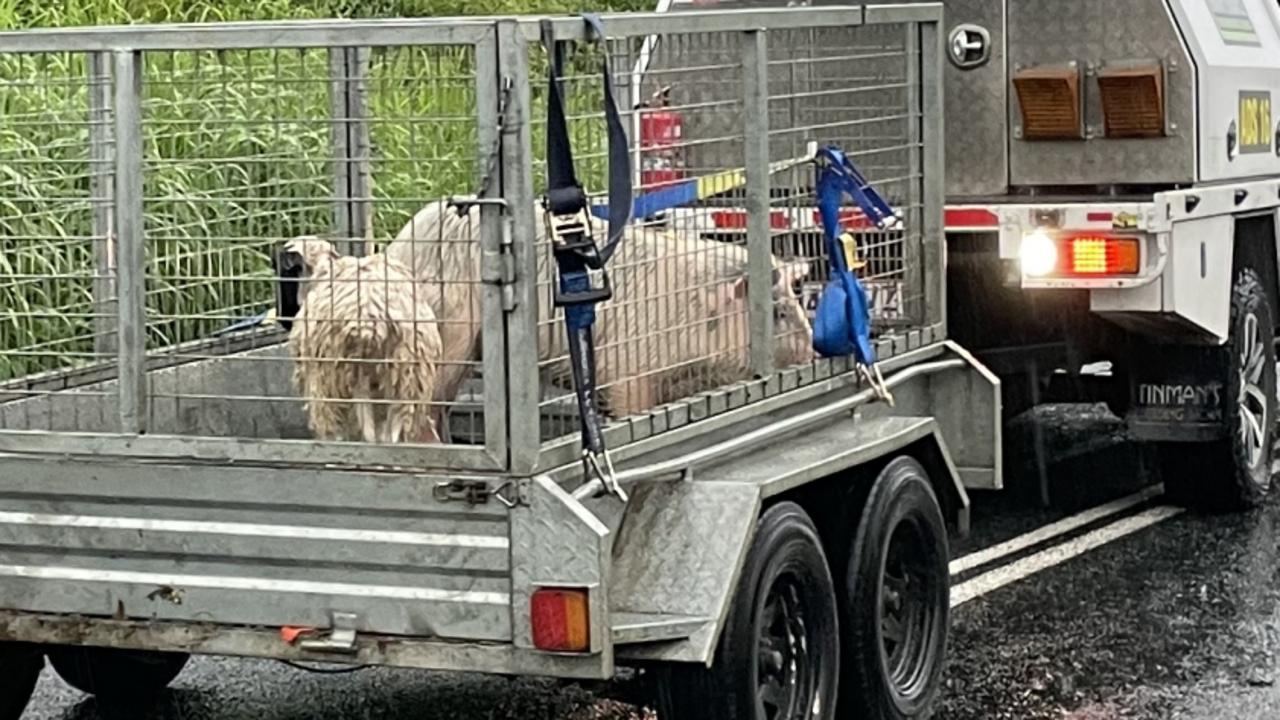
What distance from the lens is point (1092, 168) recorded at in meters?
9.52

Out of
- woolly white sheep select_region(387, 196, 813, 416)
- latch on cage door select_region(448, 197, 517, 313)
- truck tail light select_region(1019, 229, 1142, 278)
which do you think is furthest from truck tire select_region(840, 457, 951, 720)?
truck tail light select_region(1019, 229, 1142, 278)

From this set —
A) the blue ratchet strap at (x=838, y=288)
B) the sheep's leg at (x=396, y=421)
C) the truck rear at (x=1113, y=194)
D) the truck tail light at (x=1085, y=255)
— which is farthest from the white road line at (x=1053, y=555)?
the sheep's leg at (x=396, y=421)

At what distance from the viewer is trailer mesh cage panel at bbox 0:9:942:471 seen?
219 inches

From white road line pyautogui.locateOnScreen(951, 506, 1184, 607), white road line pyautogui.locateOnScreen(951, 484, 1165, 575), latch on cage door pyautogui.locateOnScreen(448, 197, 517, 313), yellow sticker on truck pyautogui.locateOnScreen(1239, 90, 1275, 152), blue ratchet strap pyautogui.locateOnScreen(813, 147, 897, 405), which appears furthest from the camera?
yellow sticker on truck pyautogui.locateOnScreen(1239, 90, 1275, 152)

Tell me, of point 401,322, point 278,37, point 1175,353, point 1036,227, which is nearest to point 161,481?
point 401,322

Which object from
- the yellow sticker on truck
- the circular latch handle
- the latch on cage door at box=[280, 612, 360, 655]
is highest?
the circular latch handle

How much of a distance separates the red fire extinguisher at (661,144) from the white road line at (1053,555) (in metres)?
2.94

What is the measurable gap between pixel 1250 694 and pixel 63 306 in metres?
3.95

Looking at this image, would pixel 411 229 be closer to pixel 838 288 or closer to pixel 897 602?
pixel 838 288

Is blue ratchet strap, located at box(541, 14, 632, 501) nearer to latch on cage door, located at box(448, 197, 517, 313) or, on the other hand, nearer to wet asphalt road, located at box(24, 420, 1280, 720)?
latch on cage door, located at box(448, 197, 517, 313)

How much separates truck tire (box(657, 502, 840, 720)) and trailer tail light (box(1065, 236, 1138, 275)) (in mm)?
3213

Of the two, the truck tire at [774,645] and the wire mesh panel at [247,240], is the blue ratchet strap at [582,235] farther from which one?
the truck tire at [774,645]

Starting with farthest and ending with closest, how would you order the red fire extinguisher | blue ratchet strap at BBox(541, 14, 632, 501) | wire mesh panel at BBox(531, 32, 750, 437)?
the red fire extinguisher, wire mesh panel at BBox(531, 32, 750, 437), blue ratchet strap at BBox(541, 14, 632, 501)

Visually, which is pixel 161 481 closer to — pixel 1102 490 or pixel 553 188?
pixel 553 188
